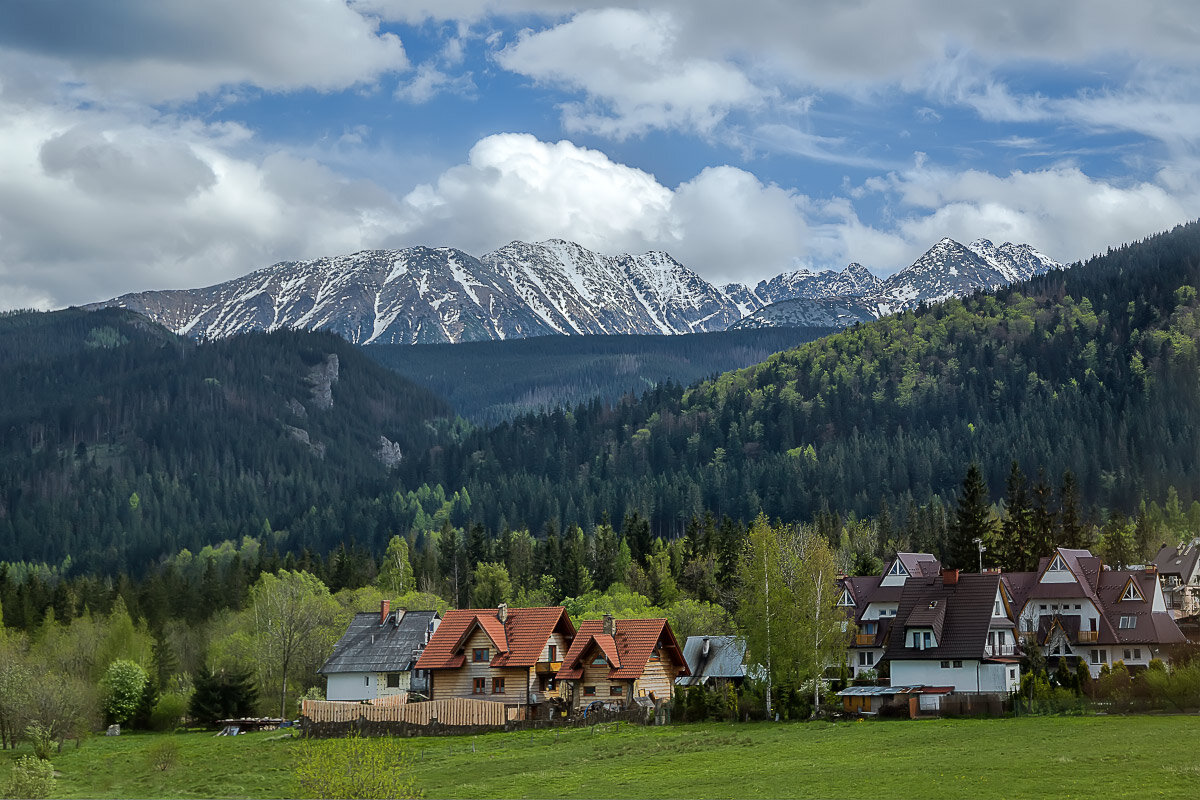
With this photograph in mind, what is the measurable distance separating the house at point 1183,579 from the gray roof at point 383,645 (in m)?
74.4

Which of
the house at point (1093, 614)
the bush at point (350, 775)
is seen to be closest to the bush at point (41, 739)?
the bush at point (350, 775)

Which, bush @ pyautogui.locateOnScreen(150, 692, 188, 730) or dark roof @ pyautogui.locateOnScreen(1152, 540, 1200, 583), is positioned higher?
dark roof @ pyautogui.locateOnScreen(1152, 540, 1200, 583)

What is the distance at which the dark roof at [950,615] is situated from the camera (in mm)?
90350

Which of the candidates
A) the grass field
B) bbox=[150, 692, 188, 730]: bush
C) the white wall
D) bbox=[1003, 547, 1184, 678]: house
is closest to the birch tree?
the white wall

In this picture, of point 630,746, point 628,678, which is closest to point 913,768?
point 630,746

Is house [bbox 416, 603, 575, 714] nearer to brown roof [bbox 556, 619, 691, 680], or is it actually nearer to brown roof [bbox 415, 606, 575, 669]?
brown roof [bbox 415, 606, 575, 669]

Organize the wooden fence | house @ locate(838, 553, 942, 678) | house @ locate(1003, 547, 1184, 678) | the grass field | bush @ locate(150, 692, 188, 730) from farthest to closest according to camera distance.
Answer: bush @ locate(150, 692, 188, 730)
house @ locate(838, 553, 942, 678)
house @ locate(1003, 547, 1184, 678)
the wooden fence
the grass field

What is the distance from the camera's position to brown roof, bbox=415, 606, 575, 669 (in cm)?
9288

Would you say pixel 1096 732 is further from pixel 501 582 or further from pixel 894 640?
pixel 501 582

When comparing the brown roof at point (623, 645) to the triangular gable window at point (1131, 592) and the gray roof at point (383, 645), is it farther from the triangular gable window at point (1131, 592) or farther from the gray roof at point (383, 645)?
the triangular gable window at point (1131, 592)

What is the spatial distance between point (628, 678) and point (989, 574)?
84.7 ft

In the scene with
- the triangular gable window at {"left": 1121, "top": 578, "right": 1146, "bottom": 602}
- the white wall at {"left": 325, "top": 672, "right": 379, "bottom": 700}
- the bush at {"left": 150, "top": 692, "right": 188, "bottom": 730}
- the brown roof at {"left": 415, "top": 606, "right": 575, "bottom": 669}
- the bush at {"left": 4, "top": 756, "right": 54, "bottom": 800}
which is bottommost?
the bush at {"left": 150, "top": 692, "right": 188, "bottom": 730}

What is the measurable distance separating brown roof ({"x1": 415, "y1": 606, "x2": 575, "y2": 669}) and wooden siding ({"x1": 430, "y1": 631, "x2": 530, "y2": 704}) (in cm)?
52

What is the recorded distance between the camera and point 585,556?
167375 millimetres
